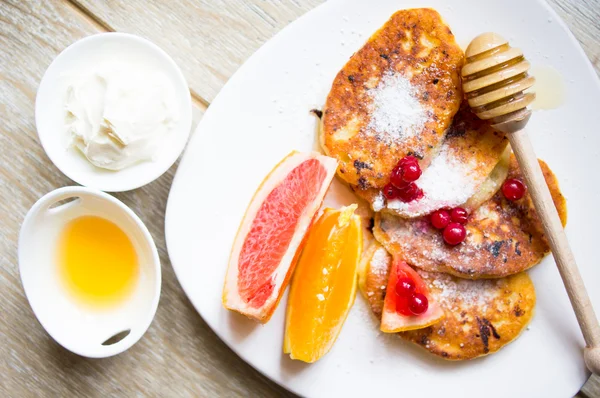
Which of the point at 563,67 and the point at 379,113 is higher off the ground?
the point at 563,67

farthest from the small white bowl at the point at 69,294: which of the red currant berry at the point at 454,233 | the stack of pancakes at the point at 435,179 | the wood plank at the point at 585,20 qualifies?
the wood plank at the point at 585,20

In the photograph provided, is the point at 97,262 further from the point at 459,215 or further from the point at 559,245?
the point at 559,245

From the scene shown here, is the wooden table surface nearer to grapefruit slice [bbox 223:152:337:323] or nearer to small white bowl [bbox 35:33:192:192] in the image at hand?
small white bowl [bbox 35:33:192:192]

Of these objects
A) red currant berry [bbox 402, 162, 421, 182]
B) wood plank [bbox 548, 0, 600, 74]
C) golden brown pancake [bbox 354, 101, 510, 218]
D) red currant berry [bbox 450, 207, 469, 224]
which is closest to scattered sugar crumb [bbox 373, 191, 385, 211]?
golden brown pancake [bbox 354, 101, 510, 218]

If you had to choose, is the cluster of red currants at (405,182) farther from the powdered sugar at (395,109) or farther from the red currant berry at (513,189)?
the red currant berry at (513,189)

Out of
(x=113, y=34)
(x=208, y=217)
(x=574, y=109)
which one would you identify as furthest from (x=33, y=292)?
(x=574, y=109)

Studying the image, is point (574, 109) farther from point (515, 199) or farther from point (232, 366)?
point (232, 366)
